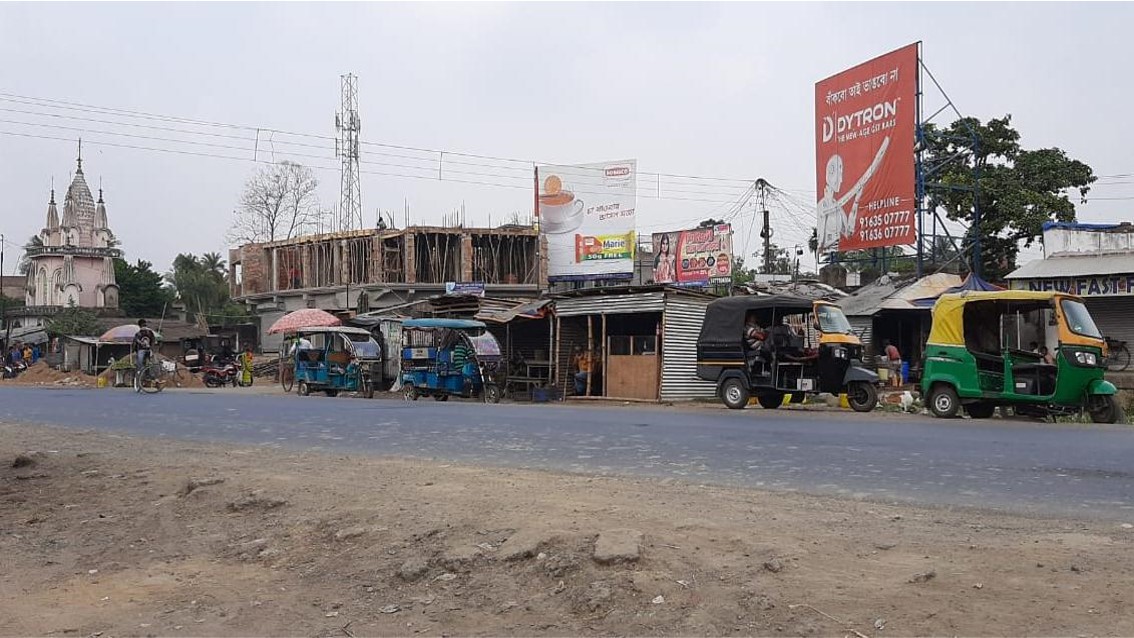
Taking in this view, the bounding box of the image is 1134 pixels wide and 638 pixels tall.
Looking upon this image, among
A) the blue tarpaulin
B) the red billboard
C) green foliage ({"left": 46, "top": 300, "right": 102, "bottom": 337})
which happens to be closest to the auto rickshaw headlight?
the blue tarpaulin

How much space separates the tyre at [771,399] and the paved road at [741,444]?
3.60ft

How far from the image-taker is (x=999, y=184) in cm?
3216

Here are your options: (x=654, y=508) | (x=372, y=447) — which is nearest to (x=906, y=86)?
(x=372, y=447)

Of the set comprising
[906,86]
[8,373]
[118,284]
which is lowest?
[8,373]

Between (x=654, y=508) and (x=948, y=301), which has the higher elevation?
(x=948, y=301)

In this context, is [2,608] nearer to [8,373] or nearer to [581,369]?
[581,369]

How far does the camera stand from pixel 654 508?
7.07m

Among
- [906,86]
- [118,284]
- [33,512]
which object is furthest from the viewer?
[118,284]

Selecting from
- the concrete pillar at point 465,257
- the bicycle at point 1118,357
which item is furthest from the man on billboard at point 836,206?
the concrete pillar at point 465,257

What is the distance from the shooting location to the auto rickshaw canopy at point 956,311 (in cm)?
1579

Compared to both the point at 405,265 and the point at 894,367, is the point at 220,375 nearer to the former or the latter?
the point at 405,265

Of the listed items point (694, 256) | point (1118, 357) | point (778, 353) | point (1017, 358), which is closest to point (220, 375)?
point (694, 256)

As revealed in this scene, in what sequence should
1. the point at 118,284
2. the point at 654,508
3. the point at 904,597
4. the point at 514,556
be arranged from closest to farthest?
the point at 904,597 < the point at 514,556 < the point at 654,508 < the point at 118,284

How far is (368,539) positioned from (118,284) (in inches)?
2778
